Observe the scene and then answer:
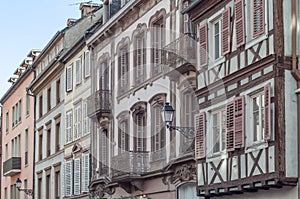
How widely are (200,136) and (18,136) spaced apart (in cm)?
3347

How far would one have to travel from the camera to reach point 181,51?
81.0ft

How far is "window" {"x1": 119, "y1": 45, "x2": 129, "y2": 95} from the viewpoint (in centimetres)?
3181

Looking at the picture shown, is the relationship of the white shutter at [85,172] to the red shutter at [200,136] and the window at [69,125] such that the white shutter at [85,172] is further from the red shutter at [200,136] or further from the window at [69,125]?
the red shutter at [200,136]

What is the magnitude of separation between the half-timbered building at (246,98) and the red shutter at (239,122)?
26 millimetres

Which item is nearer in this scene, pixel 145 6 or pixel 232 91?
pixel 232 91

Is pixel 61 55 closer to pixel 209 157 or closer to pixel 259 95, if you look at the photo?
pixel 209 157

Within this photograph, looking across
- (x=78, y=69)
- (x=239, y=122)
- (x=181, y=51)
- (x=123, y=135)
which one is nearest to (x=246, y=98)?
(x=239, y=122)

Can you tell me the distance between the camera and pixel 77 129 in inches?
1526

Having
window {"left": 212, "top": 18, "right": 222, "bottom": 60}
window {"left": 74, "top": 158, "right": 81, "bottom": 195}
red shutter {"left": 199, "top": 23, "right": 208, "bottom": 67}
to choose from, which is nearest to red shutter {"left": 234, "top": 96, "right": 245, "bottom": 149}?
window {"left": 212, "top": 18, "right": 222, "bottom": 60}

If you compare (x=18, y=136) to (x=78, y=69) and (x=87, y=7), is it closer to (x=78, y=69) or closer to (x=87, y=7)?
(x=87, y=7)

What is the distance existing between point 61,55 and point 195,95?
720 inches

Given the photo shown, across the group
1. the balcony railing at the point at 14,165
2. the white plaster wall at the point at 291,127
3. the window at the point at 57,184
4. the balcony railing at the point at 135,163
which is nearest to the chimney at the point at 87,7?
the window at the point at 57,184

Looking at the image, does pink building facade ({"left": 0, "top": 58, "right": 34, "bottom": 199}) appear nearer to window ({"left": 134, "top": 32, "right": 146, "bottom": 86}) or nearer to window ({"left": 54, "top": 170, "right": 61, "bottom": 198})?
window ({"left": 54, "top": 170, "right": 61, "bottom": 198})

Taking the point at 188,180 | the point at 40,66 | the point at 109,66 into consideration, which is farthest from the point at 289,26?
the point at 40,66
